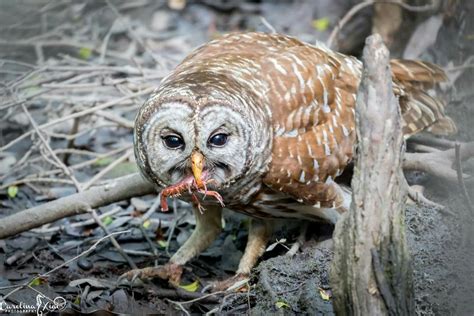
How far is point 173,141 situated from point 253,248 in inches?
51.4

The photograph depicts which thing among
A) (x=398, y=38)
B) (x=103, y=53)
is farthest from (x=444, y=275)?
(x=103, y=53)

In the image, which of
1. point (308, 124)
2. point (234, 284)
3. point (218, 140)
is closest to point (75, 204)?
point (234, 284)

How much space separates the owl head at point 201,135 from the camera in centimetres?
429

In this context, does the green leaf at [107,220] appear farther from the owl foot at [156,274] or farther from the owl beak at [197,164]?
the owl beak at [197,164]

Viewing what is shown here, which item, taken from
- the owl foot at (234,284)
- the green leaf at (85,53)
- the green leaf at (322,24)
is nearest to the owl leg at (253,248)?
the owl foot at (234,284)

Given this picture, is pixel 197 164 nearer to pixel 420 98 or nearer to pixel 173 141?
pixel 173 141

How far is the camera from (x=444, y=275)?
4227 mm

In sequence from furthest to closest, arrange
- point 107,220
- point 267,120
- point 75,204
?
point 107,220 → point 75,204 → point 267,120

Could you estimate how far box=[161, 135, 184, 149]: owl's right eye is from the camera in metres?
4.34

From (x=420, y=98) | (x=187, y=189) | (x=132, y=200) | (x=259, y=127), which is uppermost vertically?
(x=420, y=98)

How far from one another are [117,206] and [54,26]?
2895 millimetres

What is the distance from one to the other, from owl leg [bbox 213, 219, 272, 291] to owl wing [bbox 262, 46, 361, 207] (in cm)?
61

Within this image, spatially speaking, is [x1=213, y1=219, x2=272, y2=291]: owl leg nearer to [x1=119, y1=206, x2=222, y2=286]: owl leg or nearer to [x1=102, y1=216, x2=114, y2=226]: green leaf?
[x1=119, y1=206, x2=222, y2=286]: owl leg

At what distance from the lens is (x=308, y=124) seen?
500 cm
